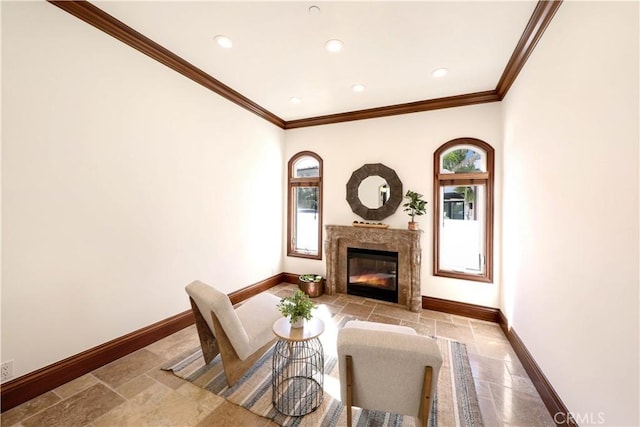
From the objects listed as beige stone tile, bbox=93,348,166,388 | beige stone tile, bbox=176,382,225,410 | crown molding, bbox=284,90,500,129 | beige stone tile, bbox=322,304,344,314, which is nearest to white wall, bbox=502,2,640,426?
crown molding, bbox=284,90,500,129

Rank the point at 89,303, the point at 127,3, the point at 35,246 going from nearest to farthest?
the point at 35,246 → the point at 127,3 → the point at 89,303

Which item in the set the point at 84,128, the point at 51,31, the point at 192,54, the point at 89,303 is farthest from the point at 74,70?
the point at 89,303

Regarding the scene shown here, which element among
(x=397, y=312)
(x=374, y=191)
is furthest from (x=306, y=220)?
(x=397, y=312)

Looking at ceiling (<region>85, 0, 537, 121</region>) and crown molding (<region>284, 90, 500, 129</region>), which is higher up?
ceiling (<region>85, 0, 537, 121</region>)

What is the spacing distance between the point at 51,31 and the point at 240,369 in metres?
3.17

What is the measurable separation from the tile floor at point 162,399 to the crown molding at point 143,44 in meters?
3.13

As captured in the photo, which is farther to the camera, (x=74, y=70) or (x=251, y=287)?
(x=251, y=287)

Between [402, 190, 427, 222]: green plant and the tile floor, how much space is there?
184 centimetres

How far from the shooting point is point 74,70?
6.92 feet

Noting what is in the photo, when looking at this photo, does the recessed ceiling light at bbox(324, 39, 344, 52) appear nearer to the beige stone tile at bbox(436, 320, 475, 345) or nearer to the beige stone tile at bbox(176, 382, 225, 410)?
the beige stone tile at bbox(176, 382, 225, 410)

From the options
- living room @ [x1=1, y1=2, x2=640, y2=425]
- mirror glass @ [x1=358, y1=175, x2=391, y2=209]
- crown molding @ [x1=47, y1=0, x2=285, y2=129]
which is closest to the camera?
living room @ [x1=1, y1=2, x2=640, y2=425]

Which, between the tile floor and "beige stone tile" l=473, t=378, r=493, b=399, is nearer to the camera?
the tile floor

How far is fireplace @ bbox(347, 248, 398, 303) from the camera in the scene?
4.05 m

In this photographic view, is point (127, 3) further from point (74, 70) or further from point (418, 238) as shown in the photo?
point (418, 238)
